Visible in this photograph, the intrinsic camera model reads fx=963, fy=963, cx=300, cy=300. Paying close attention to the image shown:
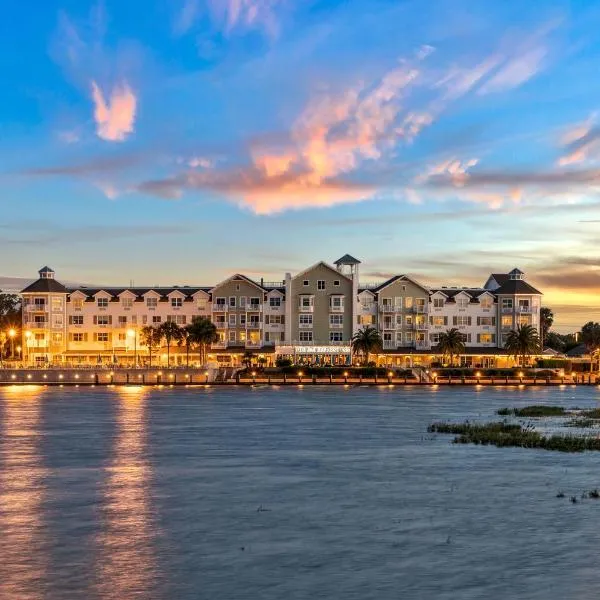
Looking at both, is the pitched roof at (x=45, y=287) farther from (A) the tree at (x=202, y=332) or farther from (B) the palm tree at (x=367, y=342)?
(B) the palm tree at (x=367, y=342)

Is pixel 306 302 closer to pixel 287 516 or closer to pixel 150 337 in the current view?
pixel 150 337

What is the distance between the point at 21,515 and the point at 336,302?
116769 millimetres

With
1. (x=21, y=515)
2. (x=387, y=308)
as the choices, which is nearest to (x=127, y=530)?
(x=21, y=515)

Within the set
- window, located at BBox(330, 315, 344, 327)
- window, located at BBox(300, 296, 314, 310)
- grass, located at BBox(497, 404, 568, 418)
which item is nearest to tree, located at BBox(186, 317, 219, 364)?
window, located at BBox(300, 296, 314, 310)

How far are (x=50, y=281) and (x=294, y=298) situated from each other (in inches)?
1567

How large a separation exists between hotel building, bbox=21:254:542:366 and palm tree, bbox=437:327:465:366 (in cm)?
386

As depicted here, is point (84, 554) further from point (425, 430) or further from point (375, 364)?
point (375, 364)

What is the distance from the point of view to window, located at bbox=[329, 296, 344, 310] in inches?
5827

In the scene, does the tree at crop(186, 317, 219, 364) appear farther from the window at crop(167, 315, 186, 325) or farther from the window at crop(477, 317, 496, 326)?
the window at crop(477, 317, 496, 326)

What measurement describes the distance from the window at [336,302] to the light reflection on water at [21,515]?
85709mm

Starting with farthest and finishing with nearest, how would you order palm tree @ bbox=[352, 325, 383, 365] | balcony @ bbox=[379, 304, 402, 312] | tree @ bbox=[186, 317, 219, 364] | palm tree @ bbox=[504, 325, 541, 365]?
balcony @ bbox=[379, 304, 402, 312] < palm tree @ bbox=[504, 325, 541, 365] < tree @ bbox=[186, 317, 219, 364] < palm tree @ bbox=[352, 325, 383, 365]

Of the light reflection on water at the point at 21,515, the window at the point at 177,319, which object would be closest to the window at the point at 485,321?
the window at the point at 177,319

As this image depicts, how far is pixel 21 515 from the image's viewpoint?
107 ft

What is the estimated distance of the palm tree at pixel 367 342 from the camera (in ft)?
464
